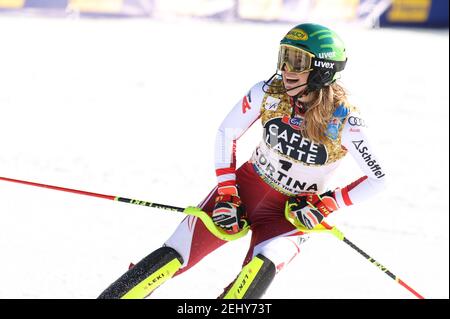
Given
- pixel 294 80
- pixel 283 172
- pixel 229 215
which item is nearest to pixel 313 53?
pixel 294 80

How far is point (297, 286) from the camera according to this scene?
4531mm

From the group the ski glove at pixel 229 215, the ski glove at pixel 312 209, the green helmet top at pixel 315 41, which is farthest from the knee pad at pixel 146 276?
the green helmet top at pixel 315 41

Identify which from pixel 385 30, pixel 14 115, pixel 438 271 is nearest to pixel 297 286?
pixel 438 271

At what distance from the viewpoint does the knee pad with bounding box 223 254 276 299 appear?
121 inches

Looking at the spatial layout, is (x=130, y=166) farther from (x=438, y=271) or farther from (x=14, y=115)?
(x=438, y=271)

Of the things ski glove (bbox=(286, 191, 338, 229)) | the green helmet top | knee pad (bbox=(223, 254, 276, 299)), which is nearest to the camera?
knee pad (bbox=(223, 254, 276, 299))

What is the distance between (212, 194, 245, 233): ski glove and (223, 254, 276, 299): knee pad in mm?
307

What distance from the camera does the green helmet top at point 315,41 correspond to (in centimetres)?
318

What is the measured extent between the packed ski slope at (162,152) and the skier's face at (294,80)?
0.38 meters

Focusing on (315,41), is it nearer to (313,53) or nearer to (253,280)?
(313,53)

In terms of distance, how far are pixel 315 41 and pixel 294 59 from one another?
138 millimetres

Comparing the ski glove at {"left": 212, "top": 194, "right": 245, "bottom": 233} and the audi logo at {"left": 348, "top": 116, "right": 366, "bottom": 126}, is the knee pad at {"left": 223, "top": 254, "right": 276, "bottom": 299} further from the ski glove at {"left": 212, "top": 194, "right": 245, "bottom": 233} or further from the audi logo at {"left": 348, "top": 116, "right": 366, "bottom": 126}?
the audi logo at {"left": 348, "top": 116, "right": 366, "bottom": 126}

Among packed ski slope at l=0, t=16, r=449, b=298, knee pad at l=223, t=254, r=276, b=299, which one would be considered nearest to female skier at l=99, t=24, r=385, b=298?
knee pad at l=223, t=254, r=276, b=299

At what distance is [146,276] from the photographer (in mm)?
3236
